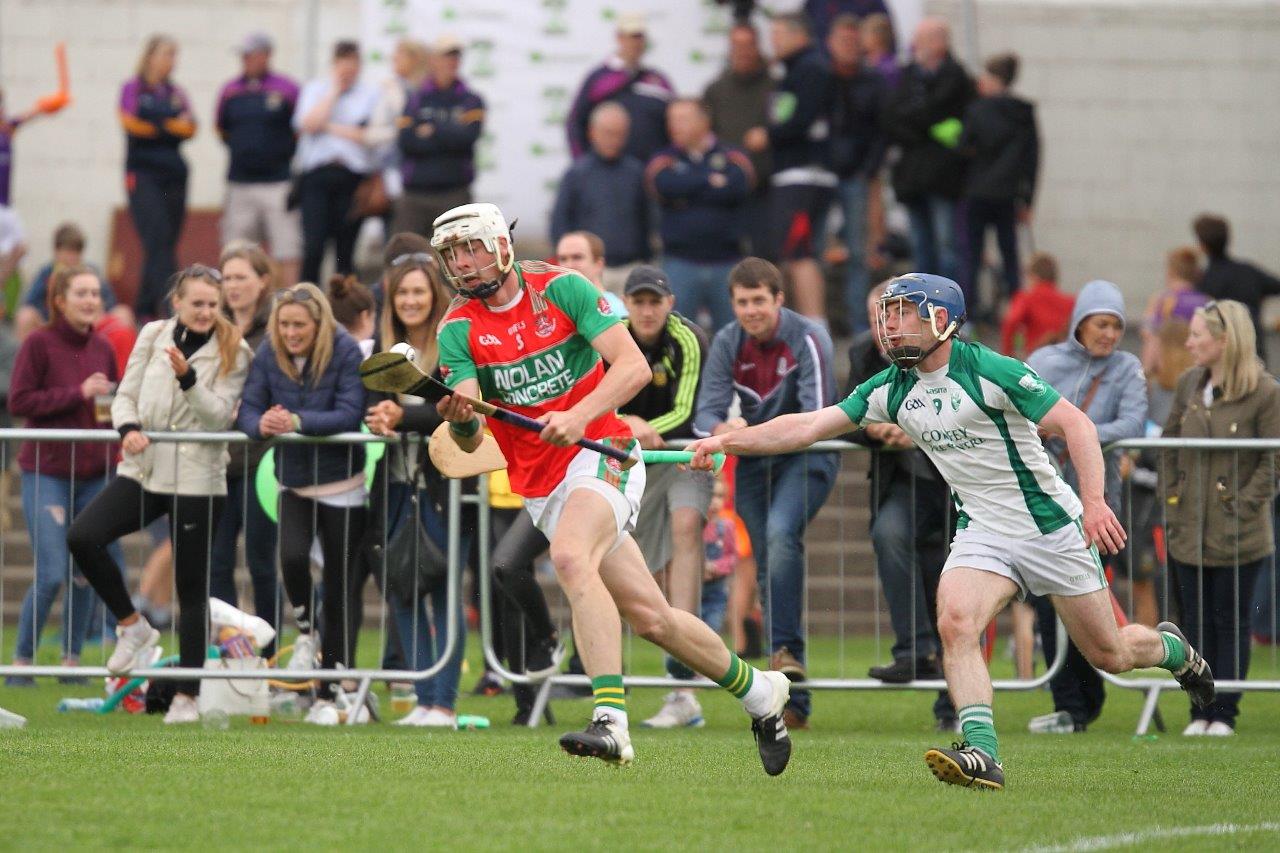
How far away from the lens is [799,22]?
1692 centimetres

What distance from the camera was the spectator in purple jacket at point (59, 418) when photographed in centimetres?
1148

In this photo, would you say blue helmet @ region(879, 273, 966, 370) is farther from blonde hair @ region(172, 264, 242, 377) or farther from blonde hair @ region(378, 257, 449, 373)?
blonde hair @ region(172, 264, 242, 377)

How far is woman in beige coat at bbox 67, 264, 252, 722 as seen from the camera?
10.0m

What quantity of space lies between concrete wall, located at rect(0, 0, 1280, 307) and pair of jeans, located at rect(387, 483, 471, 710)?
1081cm

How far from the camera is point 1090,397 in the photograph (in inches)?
415

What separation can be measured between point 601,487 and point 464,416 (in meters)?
0.57

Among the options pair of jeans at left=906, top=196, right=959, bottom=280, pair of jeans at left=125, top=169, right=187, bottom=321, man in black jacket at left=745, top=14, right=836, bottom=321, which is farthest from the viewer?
pair of jeans at left=125, top=169, right=187, bottom=321

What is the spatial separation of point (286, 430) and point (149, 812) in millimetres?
3706

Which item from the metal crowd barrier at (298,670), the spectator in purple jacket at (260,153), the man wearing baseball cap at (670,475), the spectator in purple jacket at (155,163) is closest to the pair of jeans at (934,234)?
the spectator in purple jacket at (260,153)

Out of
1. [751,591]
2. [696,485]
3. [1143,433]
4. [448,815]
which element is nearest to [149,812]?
[448,815]

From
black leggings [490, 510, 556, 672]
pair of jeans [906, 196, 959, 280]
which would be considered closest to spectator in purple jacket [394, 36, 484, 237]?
pair of jeans [906, 196, 959, 280]

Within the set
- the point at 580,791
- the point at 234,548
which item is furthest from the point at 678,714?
the point at 580,791

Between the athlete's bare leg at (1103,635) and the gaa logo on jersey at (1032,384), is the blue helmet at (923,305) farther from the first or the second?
the athlete's bare leg at (1103,635)

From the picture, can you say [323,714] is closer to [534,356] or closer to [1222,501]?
[534,356]
